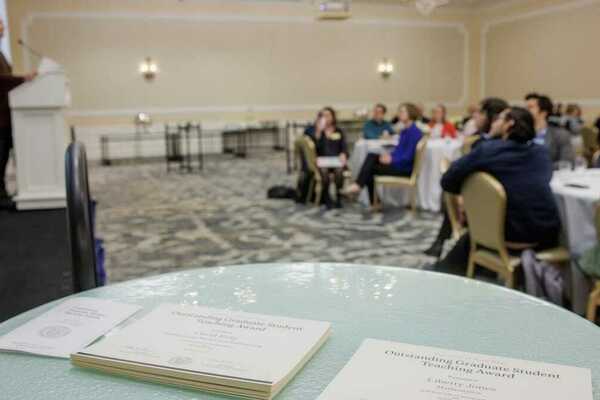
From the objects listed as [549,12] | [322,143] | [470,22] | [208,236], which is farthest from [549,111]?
[470,22]

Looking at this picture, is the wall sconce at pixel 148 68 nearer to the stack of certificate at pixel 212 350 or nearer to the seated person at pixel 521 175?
the seated person at pixel 521 175

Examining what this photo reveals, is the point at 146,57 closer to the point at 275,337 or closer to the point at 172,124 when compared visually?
the point at 172,124

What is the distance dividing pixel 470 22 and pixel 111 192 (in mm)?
A: 11627

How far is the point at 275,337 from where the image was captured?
98 centimetres

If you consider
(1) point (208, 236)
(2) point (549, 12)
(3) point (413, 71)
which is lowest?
(1) point (208, 236)

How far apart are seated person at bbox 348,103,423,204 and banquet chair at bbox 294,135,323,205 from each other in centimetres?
42

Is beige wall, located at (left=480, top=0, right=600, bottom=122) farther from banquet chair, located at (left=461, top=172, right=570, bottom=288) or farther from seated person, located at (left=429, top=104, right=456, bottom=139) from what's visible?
banquet chair, located at (left=461, top=172, right=570, bottom=288)

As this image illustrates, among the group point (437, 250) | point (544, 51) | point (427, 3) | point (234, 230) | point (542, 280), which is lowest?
point (234, 230)

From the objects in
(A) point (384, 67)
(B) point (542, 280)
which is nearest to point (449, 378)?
(B) point (542, 280)

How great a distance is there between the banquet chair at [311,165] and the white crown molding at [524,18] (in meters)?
8.10

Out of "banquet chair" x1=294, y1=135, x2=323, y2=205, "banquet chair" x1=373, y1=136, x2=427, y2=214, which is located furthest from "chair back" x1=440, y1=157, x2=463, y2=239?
"banquet chair" x1=294, y1=135, x2=323, y2=205

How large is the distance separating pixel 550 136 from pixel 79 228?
5.20m

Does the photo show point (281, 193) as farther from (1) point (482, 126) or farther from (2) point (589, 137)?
(2) point (589, 137)

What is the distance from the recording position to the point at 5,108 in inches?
183
